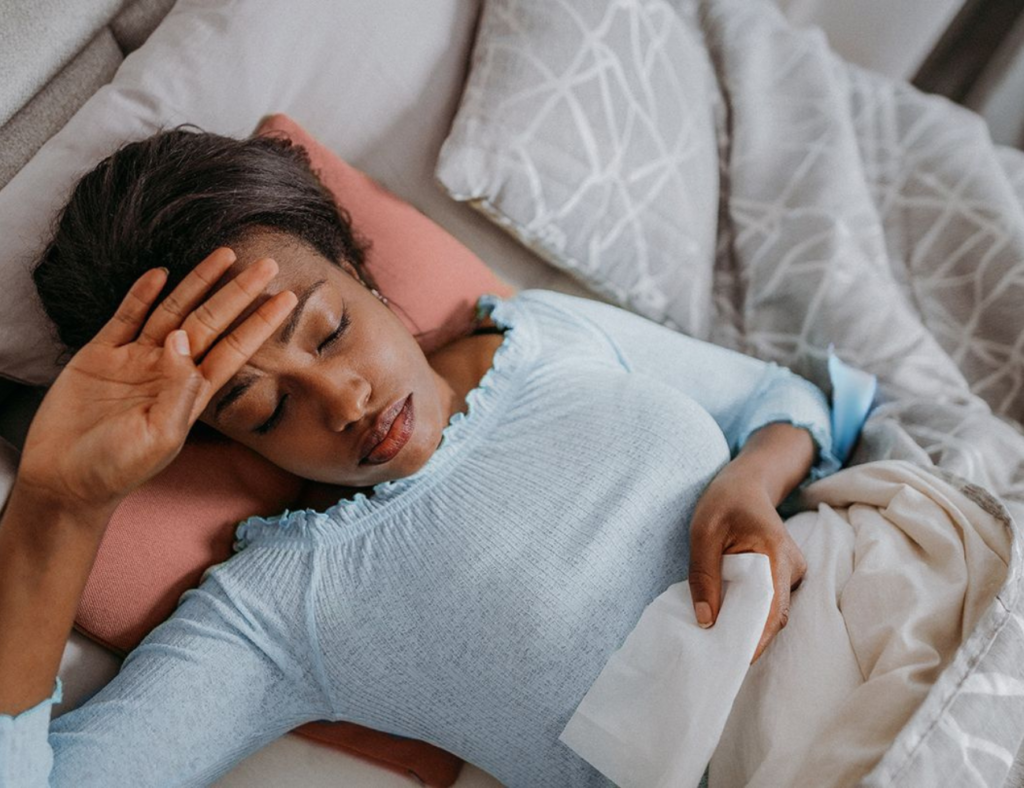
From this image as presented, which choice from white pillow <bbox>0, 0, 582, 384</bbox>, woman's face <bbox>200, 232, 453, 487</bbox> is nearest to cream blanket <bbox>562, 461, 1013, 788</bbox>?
woman's face <bbox>200, 232, 453, 487</bbox>

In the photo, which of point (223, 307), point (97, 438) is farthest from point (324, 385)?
point (97, 438)

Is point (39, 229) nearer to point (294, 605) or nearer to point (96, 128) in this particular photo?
point (96, 128)

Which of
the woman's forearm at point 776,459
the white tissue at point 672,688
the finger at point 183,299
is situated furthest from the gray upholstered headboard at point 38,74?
the woman's forearm at point 776,459

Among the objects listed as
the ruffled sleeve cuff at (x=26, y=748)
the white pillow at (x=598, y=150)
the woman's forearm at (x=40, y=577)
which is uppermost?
the white pillow at (x=598, y=150)

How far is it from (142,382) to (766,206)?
1.13 meters

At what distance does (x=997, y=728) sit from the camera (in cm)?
81

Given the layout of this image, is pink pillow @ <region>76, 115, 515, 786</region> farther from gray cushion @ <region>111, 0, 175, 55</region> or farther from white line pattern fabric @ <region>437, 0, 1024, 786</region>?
gray cushion @ <region>111, 0, 175, 55</region>

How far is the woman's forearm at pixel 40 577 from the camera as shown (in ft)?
2.76

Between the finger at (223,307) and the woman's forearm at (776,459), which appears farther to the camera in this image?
the woman's forearm at (776,459)

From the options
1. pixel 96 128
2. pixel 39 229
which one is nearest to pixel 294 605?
pixel 39 229

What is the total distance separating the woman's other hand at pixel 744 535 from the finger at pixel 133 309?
72 cm

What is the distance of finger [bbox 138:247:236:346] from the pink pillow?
0.86 ft

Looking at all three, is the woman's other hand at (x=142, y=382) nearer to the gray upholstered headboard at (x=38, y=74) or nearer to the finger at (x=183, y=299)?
the finger at (x=183, y=299)

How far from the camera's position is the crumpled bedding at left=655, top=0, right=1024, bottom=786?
1.30 m
